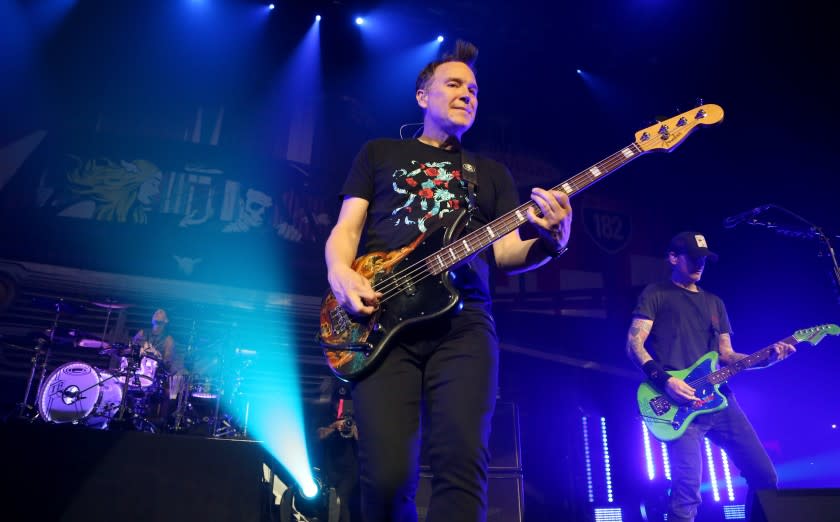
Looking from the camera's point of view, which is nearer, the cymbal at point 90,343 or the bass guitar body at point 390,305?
the bass guitar body at point 390,305

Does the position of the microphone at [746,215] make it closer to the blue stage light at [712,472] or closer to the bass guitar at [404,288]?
the blue stage light at [712,472]

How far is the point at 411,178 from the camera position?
9.11ft

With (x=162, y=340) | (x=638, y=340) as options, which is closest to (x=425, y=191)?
(x=638, y=340)

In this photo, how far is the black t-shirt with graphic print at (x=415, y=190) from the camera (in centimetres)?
267

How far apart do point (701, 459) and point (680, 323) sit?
1.21 meters

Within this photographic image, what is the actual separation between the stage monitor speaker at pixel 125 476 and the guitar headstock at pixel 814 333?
496 cm

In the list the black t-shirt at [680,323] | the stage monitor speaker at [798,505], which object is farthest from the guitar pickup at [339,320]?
the black t-shirt at [680,323]

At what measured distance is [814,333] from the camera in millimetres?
5367

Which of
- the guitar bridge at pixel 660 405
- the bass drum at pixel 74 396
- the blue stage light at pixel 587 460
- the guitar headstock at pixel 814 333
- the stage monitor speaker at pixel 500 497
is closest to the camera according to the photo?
the guitar bridge at pixel 660 405

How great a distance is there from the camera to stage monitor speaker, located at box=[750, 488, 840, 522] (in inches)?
121

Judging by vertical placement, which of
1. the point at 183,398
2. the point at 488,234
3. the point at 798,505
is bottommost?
the point at 798,505

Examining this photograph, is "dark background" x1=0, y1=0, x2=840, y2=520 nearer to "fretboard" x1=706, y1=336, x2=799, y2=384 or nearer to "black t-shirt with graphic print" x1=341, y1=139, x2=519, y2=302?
"fretboard" x1=706, y1=336, x2=799, y2=384

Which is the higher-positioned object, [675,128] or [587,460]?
[675,128]

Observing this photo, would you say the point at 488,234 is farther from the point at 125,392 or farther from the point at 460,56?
the point at 125,392
